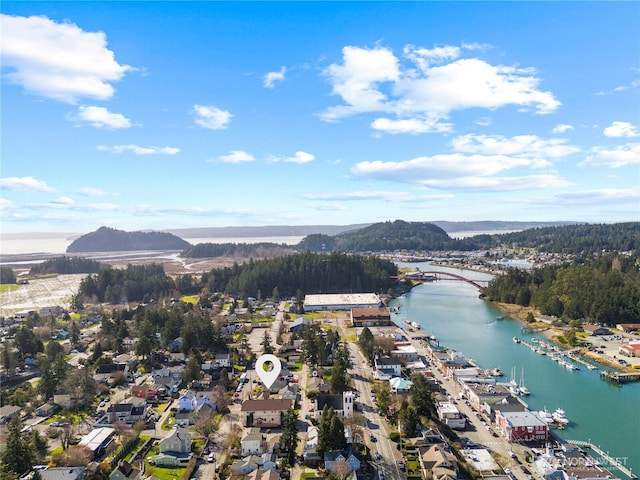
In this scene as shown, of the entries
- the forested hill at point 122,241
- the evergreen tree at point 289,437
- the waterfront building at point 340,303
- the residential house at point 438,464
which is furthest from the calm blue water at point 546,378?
the forested hill at point 122,241

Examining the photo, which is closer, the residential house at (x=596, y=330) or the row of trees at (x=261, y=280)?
the residential house at (x=596, y=330)

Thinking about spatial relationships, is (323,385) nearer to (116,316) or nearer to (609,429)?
(609,429)

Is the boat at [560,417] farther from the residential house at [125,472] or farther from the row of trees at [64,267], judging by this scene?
the row of trees at [64,267]

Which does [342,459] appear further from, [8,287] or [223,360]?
[8,287]

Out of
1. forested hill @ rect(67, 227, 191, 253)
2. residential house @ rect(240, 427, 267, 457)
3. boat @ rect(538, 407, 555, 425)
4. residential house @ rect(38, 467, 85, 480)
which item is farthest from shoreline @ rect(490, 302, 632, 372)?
forested hill @ rect(67, 227, 191, 253)

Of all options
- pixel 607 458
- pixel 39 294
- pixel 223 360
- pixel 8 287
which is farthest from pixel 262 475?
pixel 8 287

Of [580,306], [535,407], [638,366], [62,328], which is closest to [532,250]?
[580,306]
